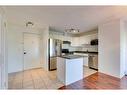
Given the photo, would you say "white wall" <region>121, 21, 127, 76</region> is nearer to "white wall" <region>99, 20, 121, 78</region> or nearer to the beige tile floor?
"white wall" <region>99, 20, 121, 78</region>

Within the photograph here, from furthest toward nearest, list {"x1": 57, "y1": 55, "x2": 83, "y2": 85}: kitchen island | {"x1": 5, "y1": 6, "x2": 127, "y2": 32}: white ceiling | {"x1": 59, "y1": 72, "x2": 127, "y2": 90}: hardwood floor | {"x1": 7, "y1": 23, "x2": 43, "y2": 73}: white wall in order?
{"x1": 7, "y1": 23, "x2": 43, "y2": 73}: white wall → {"x1": 57, "y1": 55, "x2": 83, "y2": 85}: kitchen island → {"x1": 59, "y1": 72, "x2": 127, "y2": 90}: hardwood floor → {"x1": 5, "y1": 6, "x2": 127, "y2": 32}: white ceiling

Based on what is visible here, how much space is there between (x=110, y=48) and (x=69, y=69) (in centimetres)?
208

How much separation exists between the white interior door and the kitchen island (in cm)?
239

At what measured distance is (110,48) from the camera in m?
4.17

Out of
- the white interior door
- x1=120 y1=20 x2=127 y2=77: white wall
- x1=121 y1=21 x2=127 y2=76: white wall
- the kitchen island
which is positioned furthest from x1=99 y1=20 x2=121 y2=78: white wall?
the white interior door

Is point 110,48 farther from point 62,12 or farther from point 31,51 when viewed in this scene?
point 31,51

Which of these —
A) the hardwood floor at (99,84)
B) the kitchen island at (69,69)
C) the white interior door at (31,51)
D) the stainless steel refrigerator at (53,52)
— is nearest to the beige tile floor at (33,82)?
the kitchen island at (69,69)

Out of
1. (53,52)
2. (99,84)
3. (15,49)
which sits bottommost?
(99,84)

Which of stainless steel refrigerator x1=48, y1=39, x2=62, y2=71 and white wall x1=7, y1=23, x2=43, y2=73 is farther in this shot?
stainless steel refrigerator x1=48, y1=39, x2=62, y2=71

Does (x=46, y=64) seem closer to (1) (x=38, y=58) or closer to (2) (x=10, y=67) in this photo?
(1) (x=38, y=58)

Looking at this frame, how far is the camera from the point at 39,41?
575 cm

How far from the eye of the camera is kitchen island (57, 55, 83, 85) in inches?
130

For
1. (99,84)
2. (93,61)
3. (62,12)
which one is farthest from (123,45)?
(62,12)
